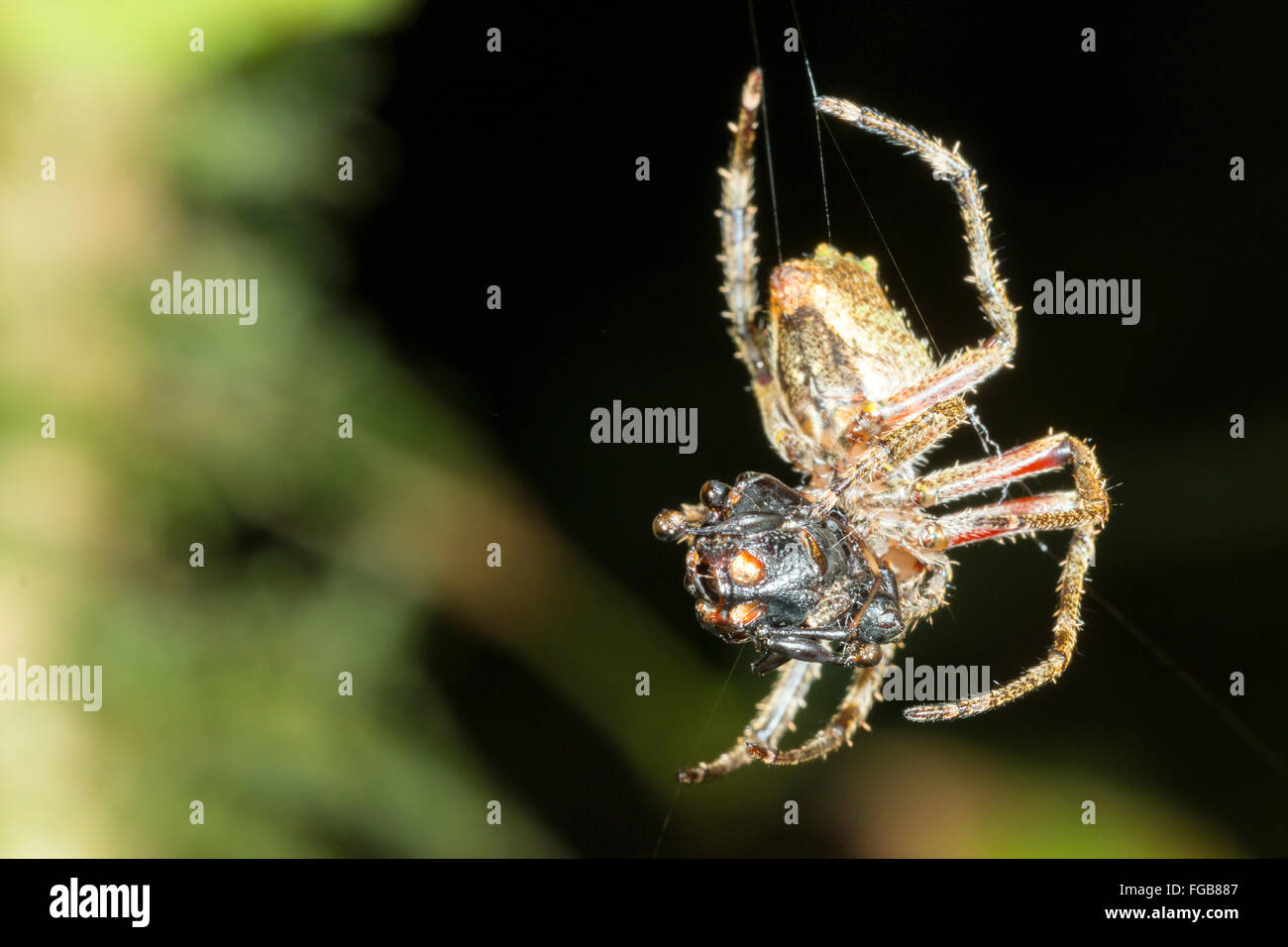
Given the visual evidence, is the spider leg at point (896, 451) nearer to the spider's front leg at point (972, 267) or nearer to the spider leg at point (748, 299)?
the spider's front leg at point (972, 267)

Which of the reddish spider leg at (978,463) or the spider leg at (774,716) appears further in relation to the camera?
the spider leg at (774,716)

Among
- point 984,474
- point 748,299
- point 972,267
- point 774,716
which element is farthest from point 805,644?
point 748,299

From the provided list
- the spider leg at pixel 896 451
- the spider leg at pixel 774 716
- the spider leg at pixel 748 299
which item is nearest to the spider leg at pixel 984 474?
the spider leg at pixel 896 451

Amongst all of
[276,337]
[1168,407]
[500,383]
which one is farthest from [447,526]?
[1168,407]

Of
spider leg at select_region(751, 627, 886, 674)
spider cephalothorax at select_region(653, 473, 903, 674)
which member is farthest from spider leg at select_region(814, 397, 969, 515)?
spider leg at select_region(751, 627, 886, 674)

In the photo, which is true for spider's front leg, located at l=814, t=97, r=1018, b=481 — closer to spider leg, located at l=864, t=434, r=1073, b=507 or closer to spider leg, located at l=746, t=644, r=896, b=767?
spider leg, located at l=864, t=434, r=1073, b=507

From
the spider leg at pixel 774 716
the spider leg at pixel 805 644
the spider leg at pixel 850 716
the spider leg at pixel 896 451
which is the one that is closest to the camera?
the spider leg at pixel 805 644

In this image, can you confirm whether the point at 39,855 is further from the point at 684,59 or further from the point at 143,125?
the point at 684,59

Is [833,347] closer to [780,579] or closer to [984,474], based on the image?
[984,474]
